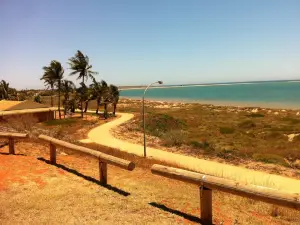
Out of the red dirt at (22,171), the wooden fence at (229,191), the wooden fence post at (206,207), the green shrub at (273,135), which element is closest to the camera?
the wooden fence at (229,191)

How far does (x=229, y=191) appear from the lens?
580 cm

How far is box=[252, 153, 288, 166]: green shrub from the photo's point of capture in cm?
2213

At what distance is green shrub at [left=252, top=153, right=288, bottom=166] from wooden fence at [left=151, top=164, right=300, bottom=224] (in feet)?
58.8

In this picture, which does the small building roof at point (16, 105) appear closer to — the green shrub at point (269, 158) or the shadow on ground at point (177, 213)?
the green shrub at point (269, 158)

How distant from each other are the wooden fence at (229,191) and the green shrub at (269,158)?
17.9m

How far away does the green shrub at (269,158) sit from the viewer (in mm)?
22128

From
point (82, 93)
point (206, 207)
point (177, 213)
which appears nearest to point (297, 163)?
point (177, 213)

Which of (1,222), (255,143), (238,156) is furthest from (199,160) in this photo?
(1,222)

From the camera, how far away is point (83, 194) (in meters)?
7.44

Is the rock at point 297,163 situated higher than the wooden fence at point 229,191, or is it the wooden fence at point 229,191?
the wooden fence at point 229,191

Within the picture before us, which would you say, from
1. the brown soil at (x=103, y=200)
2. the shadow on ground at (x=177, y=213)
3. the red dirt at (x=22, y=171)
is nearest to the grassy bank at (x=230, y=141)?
the brown soil at (x=103, y=200)

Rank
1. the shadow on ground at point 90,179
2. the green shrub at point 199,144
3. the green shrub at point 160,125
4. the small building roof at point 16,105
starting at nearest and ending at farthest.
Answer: the shadow on ground at point 90,179, the green shrub at point 199,144, the small building roof at point 16,105, the green shrub at point 160,125

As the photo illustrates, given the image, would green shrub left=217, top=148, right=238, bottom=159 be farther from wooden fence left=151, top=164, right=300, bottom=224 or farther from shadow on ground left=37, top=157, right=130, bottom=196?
wooden fence left=151, top=164, right=300, bottom=224

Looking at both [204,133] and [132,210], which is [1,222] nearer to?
Result: [132,210]
